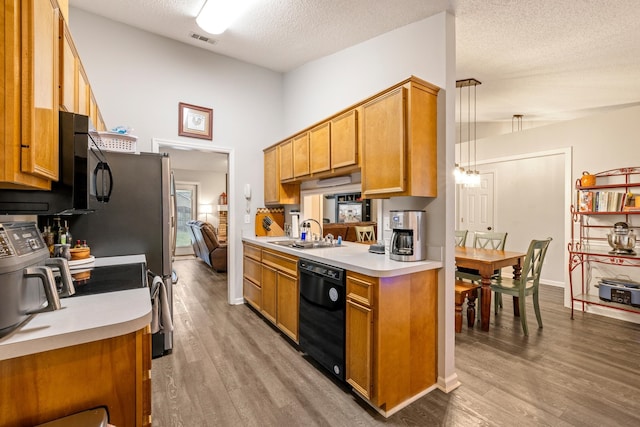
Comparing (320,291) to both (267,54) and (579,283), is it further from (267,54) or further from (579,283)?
(579,283)

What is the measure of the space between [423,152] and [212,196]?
7.88m

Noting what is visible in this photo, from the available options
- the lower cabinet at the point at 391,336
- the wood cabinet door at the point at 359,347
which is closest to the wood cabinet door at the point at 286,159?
the lower cabinet at the point at 391,336

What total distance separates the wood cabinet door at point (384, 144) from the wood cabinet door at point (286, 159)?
4.54 ft

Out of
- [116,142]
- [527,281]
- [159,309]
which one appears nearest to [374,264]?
[159,309]

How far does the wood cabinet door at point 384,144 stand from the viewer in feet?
6.77

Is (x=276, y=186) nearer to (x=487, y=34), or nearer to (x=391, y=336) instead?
(x=391, y=336)

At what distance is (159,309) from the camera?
1.71m

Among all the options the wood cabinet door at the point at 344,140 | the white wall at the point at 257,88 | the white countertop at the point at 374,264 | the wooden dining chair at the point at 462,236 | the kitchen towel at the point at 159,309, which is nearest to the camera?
the kitchen towel at the point at 159,309

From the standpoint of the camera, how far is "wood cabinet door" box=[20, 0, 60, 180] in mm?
958

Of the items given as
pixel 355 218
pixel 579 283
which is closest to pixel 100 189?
pixel 355 218

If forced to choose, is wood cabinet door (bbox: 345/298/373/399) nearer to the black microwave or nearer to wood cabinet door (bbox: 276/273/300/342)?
wood cabinet door (bbox: 276/273/300/342)

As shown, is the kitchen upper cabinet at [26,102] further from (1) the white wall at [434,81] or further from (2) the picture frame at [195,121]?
(2) the picture frame at [195,121]

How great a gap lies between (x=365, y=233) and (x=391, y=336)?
1391 mm

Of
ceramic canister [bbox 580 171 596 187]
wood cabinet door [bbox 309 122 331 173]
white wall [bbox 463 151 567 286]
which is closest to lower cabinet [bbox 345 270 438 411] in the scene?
wood cabinet door [bbox 309 122 331 173]
